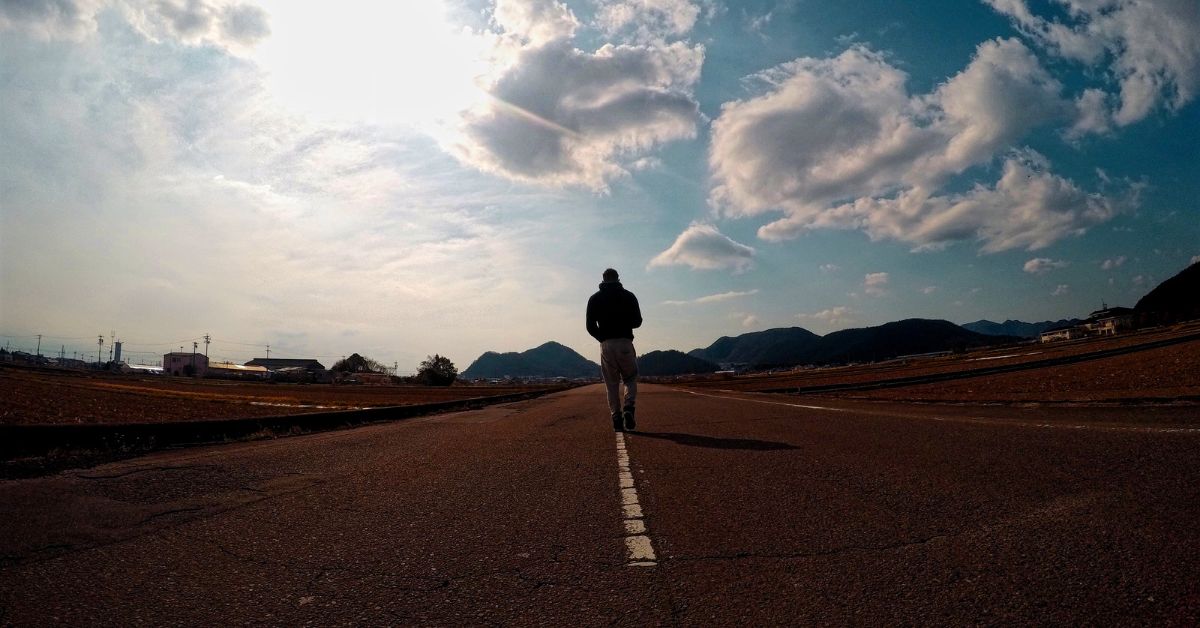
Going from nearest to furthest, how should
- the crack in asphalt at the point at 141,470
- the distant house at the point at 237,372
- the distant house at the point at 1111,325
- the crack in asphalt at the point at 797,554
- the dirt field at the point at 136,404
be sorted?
1. the crack in asphalt at the point at 797,554
2. the crack in asphalt at the point at 141,470
3. the dirt field at the point at 136,404
4. the distant house at the point at 1111,325
5. the distant house at the point at 237,372

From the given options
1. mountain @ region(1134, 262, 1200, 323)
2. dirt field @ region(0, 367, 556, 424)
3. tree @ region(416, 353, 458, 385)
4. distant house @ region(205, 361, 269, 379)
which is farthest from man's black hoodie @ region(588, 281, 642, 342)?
distant house @ region(205, 361, 269, 379)

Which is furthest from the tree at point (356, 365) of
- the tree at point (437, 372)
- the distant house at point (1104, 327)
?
the distant house at point (1104, 327)

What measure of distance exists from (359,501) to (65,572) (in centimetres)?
171

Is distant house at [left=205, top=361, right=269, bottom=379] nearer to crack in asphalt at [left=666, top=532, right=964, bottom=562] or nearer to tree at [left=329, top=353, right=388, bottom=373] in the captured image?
tree at [left=329, top=353, right=388, bottom=373]

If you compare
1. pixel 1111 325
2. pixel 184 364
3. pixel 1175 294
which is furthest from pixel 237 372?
pixel 1175 294

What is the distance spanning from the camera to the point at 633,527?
3.34m

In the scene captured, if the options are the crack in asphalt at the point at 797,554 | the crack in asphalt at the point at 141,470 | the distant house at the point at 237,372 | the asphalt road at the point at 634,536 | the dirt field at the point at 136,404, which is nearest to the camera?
the asphalt road at the point at 634,536

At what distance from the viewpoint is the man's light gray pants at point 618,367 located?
905 cm

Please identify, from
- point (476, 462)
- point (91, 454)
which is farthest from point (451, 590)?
point (91, 454)

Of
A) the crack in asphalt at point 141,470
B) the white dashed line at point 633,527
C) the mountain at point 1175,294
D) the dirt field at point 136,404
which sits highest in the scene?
the mountain at point 1175,294

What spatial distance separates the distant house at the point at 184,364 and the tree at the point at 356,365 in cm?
3621

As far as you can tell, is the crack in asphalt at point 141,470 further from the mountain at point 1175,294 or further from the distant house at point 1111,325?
the mountain at point 1175,294

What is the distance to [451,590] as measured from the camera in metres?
2.47

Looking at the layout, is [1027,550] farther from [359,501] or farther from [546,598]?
[359,501]
